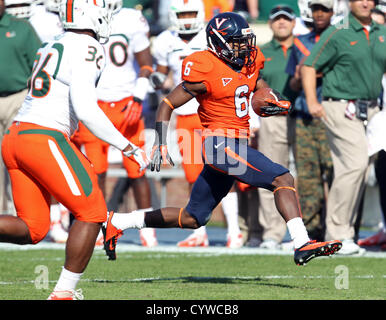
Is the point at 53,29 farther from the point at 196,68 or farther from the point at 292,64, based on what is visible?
the point at 196,68

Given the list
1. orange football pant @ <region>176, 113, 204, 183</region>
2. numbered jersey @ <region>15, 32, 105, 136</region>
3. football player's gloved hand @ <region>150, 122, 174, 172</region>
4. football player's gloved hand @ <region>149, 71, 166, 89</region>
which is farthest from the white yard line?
numbered jersey @ <region>15, 32, 105, 136</region>

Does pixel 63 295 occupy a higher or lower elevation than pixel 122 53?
lower

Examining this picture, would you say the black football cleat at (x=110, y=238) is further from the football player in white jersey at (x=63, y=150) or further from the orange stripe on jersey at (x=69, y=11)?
the orange stripe on jersey at (x=69, y=11)

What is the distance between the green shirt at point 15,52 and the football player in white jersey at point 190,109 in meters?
1.26

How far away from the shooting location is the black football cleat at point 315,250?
5883 millimetres

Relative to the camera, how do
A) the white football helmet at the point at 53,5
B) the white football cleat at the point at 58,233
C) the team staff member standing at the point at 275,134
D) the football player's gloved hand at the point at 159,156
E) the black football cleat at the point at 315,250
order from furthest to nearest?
1. the white football helmet at the point at 53,5
2. the white football cleat at the point at 58,233
3. the team staff member standing at the point at 275,134
4. the football player's gloved hand at the point at 159,156
5. the black football cleat at the point at 315,250

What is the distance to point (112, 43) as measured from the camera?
Answer: 30.9 ft

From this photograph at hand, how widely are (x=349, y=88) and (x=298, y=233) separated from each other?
288cm

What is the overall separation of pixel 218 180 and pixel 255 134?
3060 millimetres

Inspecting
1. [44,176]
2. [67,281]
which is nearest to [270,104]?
[44,176]

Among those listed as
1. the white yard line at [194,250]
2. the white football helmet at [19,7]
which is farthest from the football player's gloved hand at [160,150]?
the white football helmet at [19,7]

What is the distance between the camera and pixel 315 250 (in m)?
5.91

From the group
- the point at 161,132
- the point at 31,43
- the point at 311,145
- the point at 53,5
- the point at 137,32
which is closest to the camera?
the point at 161,132

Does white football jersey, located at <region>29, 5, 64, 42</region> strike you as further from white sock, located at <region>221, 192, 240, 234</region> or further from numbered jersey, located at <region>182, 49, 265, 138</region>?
numbered jersey, located at <region>182, 49, 265, 138</region>
